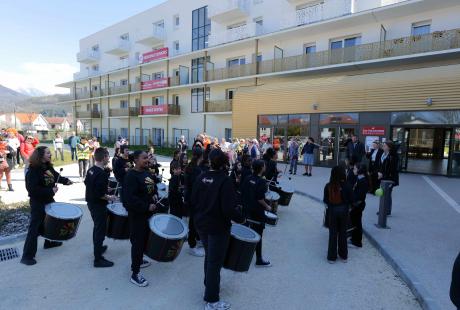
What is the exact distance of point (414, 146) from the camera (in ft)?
53.4

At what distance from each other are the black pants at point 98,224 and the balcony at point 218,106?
821 inches

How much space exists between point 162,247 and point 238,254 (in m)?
0.97

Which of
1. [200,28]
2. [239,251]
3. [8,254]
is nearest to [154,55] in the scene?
[200,28]

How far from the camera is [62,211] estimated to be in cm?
Result: 462

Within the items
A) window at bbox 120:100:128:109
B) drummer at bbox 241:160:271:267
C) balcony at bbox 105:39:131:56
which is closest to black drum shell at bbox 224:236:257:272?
drummer at bbox 241:160:271:267

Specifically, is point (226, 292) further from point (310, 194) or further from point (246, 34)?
point (246, 34)

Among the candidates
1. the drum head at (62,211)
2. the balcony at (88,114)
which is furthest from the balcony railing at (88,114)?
the drum head at (62,211)

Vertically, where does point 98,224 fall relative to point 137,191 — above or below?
below

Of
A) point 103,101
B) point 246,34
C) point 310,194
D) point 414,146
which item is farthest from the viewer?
point 103,101

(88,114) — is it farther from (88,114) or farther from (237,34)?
(237,34)

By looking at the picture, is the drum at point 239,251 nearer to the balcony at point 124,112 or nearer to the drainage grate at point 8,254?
the drainage grate at point 8,254

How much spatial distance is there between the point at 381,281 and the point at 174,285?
9.48 ft

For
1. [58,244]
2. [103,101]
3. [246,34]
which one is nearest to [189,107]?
[246,34]

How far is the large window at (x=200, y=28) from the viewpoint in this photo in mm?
28797
